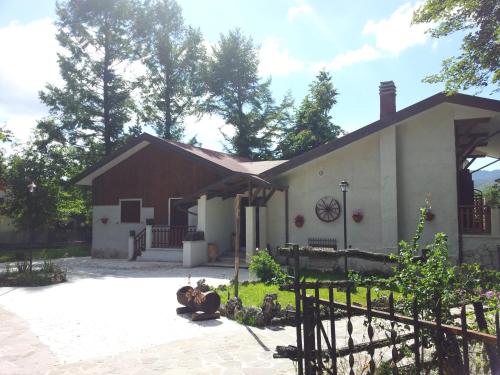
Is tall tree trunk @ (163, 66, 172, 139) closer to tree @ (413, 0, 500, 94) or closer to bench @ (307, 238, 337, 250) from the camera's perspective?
bench @ (307, 238, 337, 250)

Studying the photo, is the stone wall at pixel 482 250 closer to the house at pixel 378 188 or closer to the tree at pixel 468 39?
the house at pixel 378 188

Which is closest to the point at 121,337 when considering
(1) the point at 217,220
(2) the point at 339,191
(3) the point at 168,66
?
(2) the point at 339,191

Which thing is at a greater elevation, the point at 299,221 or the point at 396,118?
the point at 396,118

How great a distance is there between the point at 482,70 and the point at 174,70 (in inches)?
966

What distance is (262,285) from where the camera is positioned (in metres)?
10.1

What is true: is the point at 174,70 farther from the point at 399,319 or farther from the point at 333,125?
the point at 399,319

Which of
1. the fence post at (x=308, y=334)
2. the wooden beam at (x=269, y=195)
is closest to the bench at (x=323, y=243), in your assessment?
the wooden beam at (x=269, y=195)

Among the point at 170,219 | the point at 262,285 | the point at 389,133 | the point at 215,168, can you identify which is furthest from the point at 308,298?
the point at 170,219

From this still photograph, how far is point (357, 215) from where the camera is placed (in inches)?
515

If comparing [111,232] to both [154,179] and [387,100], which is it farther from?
[387,100]

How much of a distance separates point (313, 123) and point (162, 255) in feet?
57.2

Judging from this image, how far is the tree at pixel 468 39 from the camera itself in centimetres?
918

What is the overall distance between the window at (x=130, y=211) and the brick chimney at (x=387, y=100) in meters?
11.2

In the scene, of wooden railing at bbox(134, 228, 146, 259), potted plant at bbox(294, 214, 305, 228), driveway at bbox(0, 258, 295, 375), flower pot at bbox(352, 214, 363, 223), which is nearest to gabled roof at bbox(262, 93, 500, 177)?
potted plant at bbox(294, 214, 305, 228)
